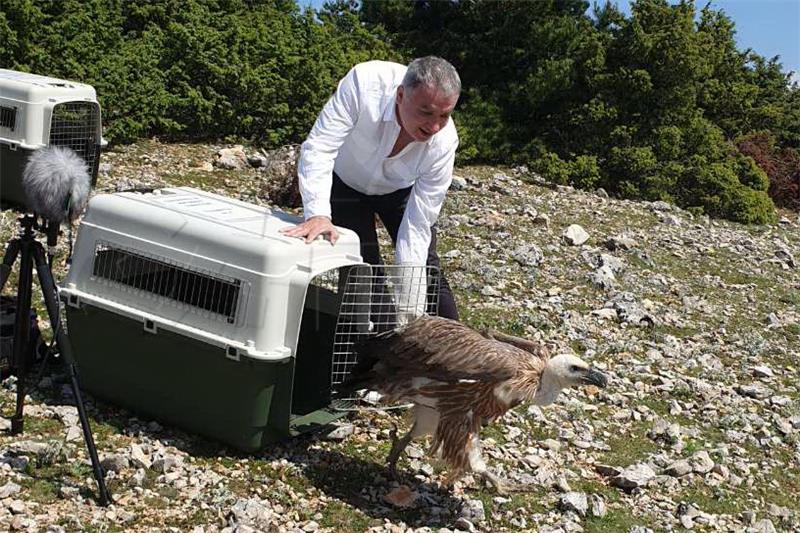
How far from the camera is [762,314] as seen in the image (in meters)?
9.60

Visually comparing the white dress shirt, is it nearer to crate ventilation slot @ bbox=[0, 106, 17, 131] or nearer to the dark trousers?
the dark trousers

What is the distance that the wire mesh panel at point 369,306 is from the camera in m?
4.83

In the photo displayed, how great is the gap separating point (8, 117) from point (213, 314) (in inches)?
187

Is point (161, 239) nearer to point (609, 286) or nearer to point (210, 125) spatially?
point (609, 286)

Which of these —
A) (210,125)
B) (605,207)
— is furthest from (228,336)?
(605,207)

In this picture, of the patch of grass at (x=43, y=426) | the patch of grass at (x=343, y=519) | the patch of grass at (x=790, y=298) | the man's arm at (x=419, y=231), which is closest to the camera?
the patch of grass at (x=343, y=519)

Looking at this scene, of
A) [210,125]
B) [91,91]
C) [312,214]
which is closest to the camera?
[312,214]

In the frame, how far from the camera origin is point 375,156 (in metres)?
4.96

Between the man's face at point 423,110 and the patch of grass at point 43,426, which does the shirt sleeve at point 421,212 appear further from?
the patch of grass at point 43,426

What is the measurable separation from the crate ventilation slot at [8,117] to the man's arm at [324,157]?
443 cm

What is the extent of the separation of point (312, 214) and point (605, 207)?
33.5 ft

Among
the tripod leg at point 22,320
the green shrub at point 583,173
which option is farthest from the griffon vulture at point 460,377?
the green shrub at point 583,173

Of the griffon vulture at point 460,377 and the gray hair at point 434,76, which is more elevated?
the gray hair at point 434,76

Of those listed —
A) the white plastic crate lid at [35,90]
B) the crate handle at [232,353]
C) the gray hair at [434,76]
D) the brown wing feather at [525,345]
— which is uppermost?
the gray hair at [434,76]
